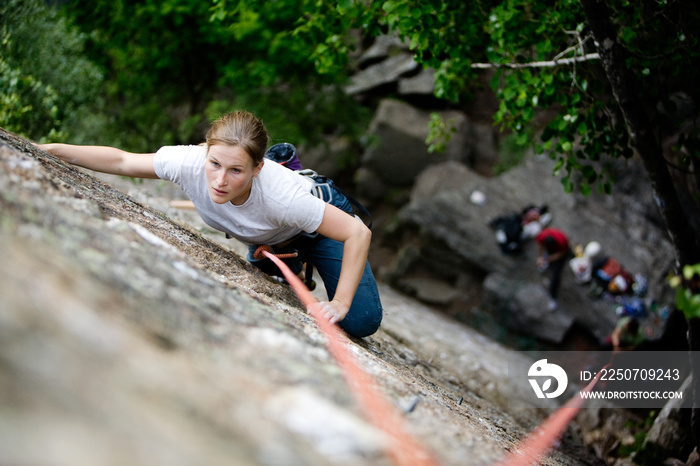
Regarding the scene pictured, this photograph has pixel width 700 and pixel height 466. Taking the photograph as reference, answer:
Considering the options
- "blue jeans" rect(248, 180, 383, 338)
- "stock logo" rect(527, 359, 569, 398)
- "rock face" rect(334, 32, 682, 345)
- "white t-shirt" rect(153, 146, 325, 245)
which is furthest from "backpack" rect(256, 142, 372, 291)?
"rock face" rect(334, 32, 682, 345)

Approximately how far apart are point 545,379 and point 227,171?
669cm

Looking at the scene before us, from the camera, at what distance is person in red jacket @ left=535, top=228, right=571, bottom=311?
10.7 metres

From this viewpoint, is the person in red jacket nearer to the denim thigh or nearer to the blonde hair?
→ the denim thigh

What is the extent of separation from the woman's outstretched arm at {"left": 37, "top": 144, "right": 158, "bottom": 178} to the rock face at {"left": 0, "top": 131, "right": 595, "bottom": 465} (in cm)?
104

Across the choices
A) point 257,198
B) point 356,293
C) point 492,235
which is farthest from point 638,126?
point 492,235

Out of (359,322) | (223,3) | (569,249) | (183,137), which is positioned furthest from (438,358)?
(183,137)

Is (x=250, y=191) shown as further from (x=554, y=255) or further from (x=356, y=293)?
(x=554, y=255)

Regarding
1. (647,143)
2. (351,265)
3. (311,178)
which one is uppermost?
(647,143)

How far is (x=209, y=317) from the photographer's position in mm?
1793

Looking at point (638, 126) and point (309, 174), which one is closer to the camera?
point (309, 174)

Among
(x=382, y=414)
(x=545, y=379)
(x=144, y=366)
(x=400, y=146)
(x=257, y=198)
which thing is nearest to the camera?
(x=144, y=366)

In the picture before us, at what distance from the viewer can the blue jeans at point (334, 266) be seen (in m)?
3.74

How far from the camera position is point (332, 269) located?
4.03 m

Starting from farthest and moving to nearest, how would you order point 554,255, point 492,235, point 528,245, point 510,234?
point 492,235
point 528,245
point 510,234
point 554,255
